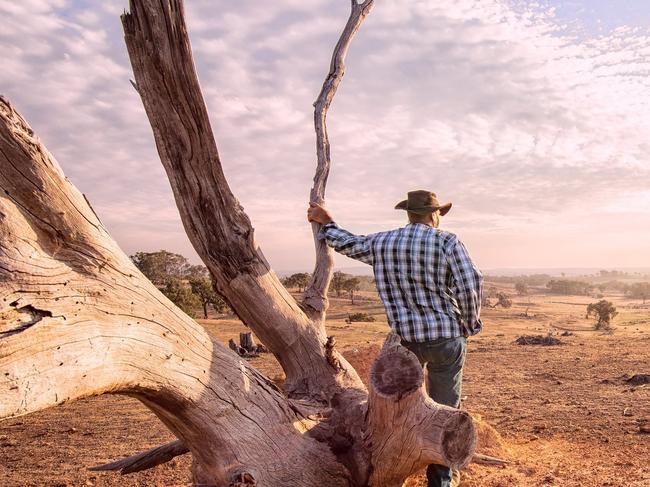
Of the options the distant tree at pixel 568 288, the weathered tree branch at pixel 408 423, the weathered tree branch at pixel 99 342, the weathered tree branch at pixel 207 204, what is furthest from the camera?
the distant tree at pixel 568 288

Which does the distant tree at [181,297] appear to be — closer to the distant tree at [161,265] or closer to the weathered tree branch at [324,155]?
the distant tree at [161,265]

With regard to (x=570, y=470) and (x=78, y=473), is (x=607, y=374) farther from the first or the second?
(x=78, y=473)

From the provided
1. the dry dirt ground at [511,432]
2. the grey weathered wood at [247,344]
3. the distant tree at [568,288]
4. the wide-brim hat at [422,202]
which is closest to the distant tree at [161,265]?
the grey weathered wood at [247,344]

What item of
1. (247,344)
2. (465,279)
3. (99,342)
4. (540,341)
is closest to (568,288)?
(540,341)

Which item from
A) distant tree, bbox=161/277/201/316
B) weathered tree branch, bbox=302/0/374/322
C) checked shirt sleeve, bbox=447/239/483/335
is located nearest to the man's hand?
weathered tree branch, bbox=302/0/374/322

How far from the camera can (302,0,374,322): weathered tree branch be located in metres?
5.09

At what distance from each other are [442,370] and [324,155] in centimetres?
279

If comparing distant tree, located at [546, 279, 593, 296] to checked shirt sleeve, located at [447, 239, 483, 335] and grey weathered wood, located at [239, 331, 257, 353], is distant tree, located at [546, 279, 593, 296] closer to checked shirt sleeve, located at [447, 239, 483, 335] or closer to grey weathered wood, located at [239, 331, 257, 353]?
grey weathered wood, located at [239, 331, 257, 353]

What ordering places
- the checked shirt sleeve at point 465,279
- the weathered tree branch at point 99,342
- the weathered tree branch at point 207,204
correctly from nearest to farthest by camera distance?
the weathered tree branch at point 99,342, the weathered tree branch at point 207,204, the checked shirt sleeve at point 465,279

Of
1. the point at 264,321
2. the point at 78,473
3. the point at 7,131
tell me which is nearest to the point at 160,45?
the point at 7,131

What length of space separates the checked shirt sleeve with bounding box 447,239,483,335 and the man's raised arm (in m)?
0.61

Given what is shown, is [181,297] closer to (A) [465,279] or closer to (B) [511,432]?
(B) [511,432]

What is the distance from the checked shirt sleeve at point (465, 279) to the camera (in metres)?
3.77

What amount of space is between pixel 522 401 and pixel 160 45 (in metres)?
6.76
